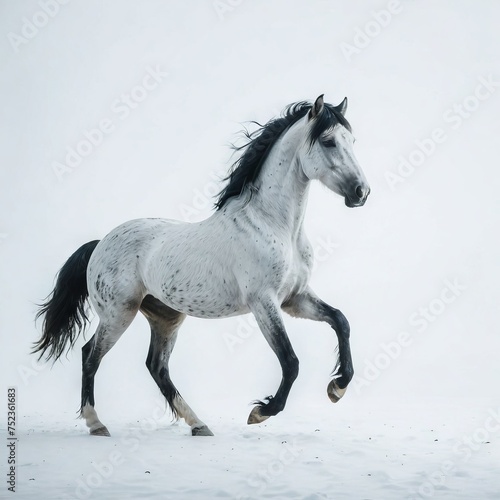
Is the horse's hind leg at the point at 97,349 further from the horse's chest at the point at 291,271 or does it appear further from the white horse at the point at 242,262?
the horse's chest at the point at 291,271

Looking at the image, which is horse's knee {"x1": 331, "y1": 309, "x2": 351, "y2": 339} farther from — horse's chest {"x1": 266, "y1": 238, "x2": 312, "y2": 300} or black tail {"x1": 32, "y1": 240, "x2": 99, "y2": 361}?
black tail {"x1": 32, "y1": 240, "x2": 99, "y2": 361}

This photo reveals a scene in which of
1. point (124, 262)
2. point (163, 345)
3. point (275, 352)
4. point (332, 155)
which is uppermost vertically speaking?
point (332, 155)

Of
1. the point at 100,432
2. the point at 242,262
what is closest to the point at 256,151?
the point at 242,262

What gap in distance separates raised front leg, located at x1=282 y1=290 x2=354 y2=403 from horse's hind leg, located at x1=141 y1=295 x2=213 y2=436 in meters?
1.35

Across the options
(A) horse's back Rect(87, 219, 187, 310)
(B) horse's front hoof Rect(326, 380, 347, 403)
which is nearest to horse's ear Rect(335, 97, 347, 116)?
(A) horse's back Rect(87, 219, 187, 310)

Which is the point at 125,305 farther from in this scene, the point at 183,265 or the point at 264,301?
the point at 264,301

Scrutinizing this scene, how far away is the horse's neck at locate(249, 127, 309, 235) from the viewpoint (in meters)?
5.94

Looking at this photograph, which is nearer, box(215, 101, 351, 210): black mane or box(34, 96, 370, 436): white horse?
box(34, 96, 370, 436): white horse

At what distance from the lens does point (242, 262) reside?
587 cm

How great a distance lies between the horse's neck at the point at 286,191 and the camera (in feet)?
19.5

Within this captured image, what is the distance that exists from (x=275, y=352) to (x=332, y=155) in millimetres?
1411

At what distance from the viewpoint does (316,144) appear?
5.71m

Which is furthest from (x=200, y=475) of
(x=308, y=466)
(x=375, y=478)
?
(x=375, y=478)

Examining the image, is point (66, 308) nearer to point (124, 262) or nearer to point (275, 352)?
point (124, 262)
